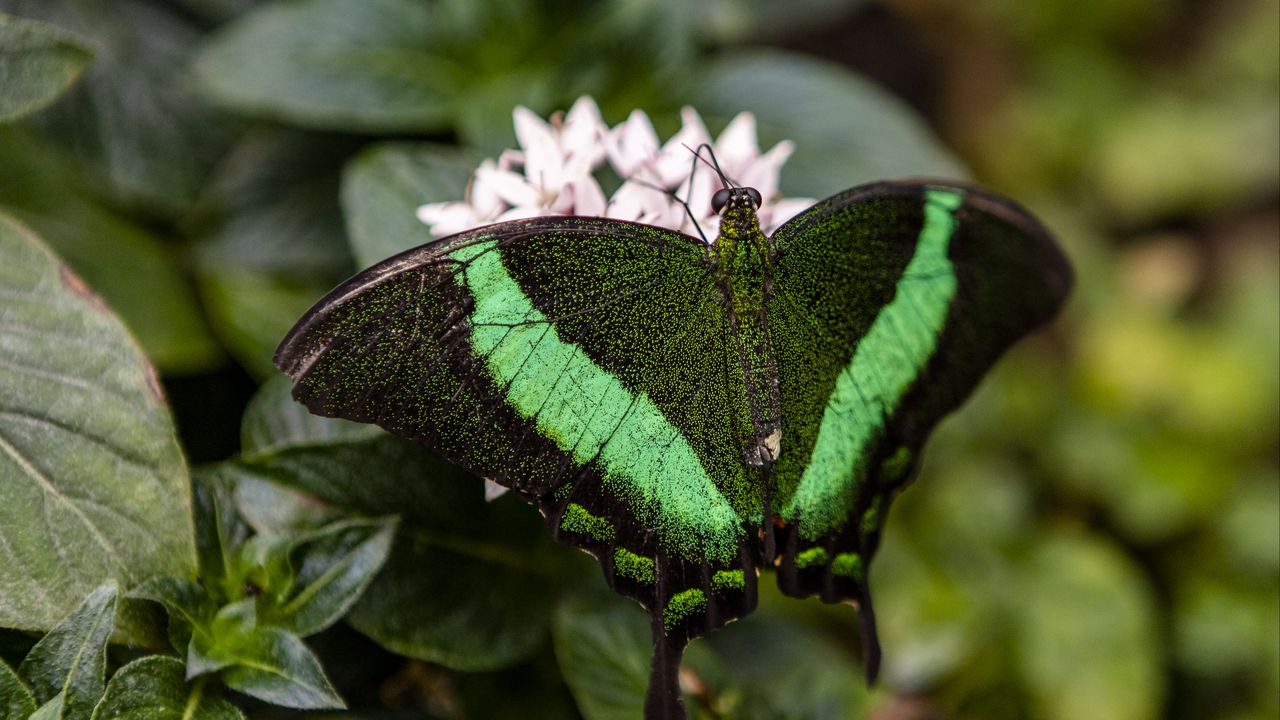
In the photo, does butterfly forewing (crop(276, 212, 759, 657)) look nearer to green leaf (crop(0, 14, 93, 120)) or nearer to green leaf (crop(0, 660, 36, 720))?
green leaf (crop(0, 660, 36, 720))

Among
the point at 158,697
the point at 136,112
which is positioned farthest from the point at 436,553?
the point at 136,112

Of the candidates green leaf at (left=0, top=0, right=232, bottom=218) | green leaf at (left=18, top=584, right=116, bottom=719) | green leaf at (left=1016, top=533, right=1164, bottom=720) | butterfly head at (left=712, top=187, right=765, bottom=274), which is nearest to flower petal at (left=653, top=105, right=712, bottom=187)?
butterfly head at (left=712, top=187, right=765, bottom=274)

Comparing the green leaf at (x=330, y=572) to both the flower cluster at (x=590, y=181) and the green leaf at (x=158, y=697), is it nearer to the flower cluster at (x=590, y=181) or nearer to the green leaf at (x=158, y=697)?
the green leaf at (x=158, y=697)


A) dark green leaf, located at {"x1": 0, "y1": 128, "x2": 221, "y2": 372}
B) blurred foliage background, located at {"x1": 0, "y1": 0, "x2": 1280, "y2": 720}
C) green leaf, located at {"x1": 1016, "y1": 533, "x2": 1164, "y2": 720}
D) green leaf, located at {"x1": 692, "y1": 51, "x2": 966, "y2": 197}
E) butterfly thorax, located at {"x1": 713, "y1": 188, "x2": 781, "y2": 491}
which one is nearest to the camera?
butterfly thorax, located at {"x1": 713, "y1": 188, "x2": 781, "y2": 491}

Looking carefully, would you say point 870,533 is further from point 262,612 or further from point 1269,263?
point 1269,263

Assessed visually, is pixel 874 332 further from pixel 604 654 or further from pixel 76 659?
pixel 76 659

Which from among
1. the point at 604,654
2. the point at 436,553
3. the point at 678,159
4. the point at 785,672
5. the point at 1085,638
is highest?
the point at 678,159
